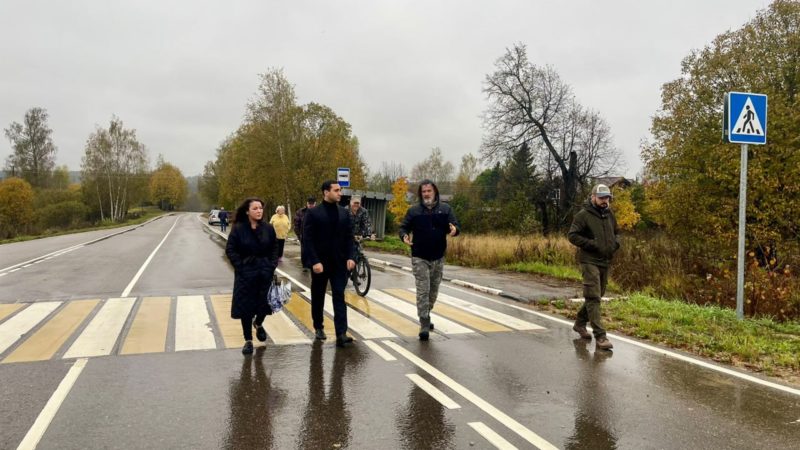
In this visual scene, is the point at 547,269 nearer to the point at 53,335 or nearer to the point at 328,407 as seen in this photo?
the point at 328,407

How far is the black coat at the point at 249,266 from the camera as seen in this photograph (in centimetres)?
627

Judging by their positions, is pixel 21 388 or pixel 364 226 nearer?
pixel 21 388

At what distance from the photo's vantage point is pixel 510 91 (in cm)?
3972

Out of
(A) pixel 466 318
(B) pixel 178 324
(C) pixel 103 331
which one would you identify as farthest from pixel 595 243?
(C) pixel 103 331

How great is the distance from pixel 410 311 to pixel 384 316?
0.57 meters

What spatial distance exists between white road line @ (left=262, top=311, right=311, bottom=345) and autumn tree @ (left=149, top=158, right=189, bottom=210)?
110230 mm

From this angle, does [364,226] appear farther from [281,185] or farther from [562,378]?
[281,185]

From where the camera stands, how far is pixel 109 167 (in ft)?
234

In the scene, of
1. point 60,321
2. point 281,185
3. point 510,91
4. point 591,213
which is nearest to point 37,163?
point 281,185

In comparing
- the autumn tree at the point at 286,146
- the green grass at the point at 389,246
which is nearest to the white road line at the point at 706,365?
the green grass at the point at 389,246

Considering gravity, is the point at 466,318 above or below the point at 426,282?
below

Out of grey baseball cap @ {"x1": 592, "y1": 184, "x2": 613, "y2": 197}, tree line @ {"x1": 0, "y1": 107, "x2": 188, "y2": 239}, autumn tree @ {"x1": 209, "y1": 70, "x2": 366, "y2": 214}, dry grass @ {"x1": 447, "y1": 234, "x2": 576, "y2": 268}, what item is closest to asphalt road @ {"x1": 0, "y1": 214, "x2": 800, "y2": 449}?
grey baseball cap @ {"x1": 592, "y1": 184, "x2": 613, "y2": 197}

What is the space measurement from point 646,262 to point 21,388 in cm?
1146

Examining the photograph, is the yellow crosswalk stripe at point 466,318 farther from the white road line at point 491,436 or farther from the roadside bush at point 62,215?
the roadside bush at point 62,215
